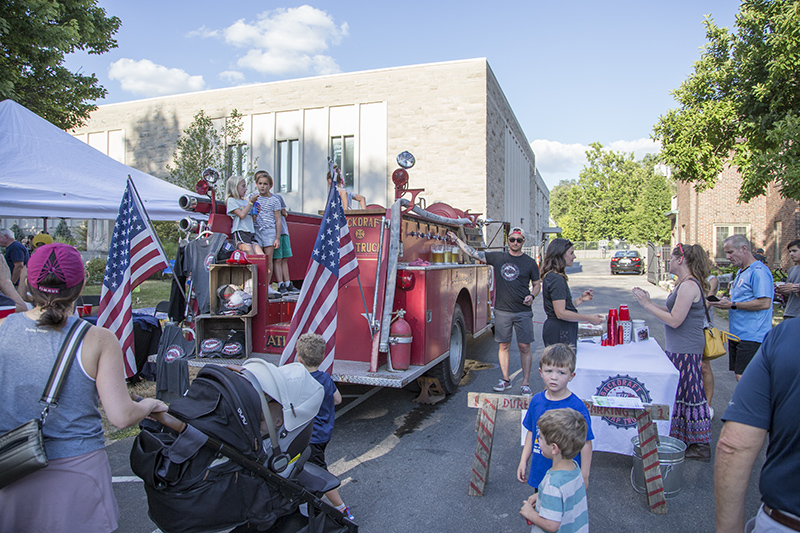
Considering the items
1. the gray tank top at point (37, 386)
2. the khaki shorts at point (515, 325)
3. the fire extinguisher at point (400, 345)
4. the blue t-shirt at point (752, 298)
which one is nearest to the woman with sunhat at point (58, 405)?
the gray tank top at point (37, 386)

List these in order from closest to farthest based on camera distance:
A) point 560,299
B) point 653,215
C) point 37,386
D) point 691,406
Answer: point 37,386, point 691,406, point 560,299, point 653,215

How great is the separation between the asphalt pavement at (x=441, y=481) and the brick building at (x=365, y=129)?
15.1 meters

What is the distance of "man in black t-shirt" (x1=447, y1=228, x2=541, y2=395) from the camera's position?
6.13 m

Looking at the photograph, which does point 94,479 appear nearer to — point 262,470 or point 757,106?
point 262,470

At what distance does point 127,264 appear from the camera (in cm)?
498

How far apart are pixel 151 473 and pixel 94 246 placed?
26.9 m

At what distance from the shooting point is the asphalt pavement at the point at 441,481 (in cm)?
355

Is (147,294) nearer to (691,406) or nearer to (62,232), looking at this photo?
(62,232)

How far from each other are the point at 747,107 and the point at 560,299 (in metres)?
9.72

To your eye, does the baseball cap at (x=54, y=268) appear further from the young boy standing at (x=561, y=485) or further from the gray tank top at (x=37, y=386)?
the young boy standing at (x=561, y=485)

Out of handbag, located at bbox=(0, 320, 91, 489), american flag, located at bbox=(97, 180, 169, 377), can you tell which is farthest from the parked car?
handbag, located at bbox=(0, 320, 91, 489)

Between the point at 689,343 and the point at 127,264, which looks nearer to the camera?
the point at 689,343

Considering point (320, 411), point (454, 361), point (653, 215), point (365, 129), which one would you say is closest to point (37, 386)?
point (320, 411)

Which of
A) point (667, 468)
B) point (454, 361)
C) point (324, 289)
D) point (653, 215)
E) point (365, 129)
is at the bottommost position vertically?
point (667, 468)
